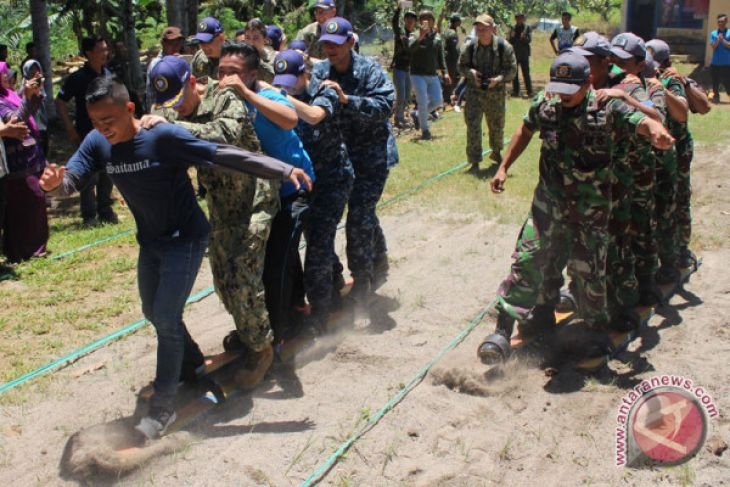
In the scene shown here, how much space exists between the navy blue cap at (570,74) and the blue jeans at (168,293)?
2130 millimetres

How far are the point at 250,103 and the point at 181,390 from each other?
1.73 m

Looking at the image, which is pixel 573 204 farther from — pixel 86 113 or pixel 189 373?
pixel 86 113

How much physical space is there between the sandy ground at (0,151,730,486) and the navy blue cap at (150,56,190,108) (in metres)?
1.77

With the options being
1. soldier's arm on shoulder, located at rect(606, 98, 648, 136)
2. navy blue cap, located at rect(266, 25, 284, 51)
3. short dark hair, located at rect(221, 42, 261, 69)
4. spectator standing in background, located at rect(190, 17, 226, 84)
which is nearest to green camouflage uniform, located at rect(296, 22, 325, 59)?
navy blue cap, located at rect(266, 25, 284, 51)

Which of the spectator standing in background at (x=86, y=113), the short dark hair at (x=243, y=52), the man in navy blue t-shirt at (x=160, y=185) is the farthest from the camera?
the spectator standing in background at (x=86, y=113)

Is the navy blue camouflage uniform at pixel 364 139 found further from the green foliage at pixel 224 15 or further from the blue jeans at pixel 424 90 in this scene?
the green foliage at pixel 224 15

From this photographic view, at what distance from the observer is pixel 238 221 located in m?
4.63

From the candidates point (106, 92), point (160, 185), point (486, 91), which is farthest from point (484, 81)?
point (106, 92)

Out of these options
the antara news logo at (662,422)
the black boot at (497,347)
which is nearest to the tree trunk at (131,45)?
the black boot at (497,347)

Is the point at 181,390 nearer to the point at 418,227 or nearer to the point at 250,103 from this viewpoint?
the point at 250,103

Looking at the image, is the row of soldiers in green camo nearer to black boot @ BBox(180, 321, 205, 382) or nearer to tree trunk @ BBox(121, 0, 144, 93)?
black boot @ BBox(180, 321, 205, 382)

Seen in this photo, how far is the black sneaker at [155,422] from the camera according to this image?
430cm

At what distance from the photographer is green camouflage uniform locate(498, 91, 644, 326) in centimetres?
472

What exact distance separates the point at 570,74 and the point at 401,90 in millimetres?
9767
